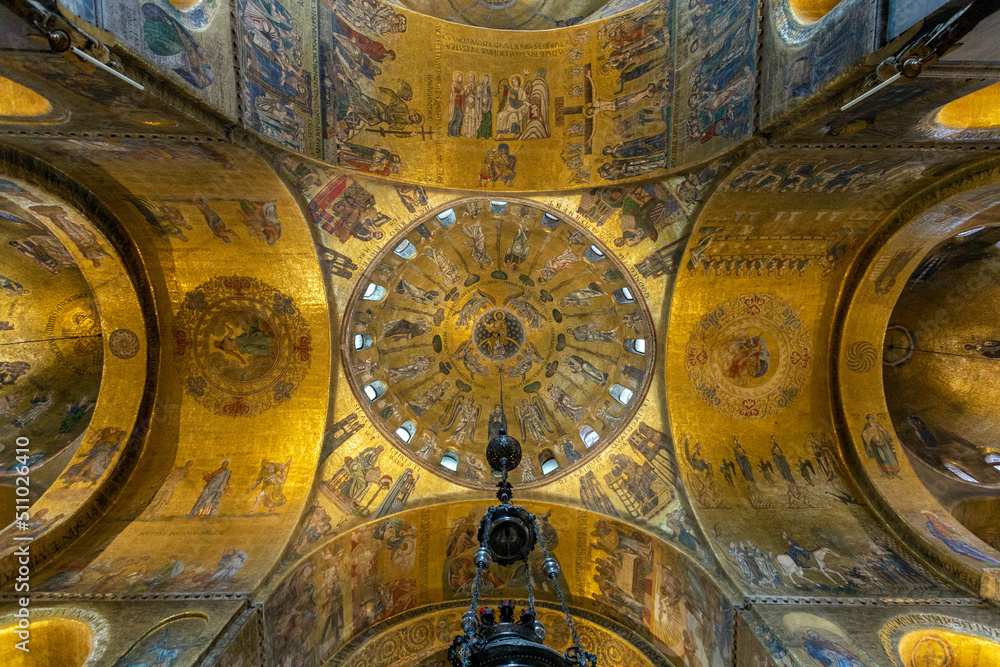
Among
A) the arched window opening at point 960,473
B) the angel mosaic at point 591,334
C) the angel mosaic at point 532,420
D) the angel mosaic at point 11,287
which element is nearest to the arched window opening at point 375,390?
the angel mosaic at point 532,420

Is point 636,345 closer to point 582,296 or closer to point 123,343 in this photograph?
point 582,296

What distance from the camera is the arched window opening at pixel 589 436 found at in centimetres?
1310

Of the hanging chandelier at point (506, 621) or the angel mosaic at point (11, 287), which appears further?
the angel mosaic at point (11, 287)

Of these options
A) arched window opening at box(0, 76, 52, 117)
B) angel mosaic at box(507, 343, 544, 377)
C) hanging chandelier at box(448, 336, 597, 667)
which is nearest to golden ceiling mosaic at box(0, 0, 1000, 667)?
arched window opening at box(0, 76, 52, 117)

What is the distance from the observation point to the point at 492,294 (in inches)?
569

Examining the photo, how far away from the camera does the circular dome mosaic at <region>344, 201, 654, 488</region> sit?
493 inches

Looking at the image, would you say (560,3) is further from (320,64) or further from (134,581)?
(134,581)

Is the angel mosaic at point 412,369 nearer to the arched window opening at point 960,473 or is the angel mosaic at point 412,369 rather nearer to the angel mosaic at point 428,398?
the angel mosaic at point 428,398

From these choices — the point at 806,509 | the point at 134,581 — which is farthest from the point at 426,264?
the point at 806,509

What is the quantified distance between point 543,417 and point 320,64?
9.53m

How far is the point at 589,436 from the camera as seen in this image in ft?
43.6

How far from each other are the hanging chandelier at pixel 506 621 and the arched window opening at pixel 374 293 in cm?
511

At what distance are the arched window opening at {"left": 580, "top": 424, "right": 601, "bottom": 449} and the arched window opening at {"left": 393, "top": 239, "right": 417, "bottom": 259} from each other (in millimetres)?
6029

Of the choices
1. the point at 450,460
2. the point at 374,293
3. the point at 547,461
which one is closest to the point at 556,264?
the point at 374,293
